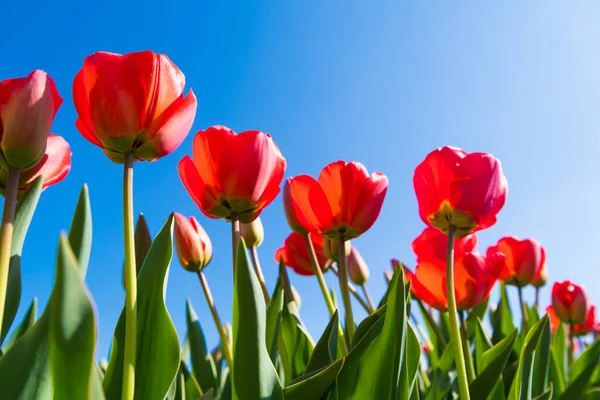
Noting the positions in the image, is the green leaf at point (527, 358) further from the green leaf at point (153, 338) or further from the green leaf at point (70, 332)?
the green leaf at point (70, 332)

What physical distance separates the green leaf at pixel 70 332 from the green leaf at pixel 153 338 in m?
0.15

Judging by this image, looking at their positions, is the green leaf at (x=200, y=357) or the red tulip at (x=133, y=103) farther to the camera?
the green leaf at (x=200, y=357)

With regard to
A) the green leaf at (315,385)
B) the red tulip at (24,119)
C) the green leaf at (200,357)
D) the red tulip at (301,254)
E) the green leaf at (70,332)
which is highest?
the red tulip at (301,254)

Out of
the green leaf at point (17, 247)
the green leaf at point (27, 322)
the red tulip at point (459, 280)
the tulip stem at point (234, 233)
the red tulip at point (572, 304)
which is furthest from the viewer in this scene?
→ the red tulip at point (572, 304)

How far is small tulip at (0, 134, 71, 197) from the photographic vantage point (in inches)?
29.6

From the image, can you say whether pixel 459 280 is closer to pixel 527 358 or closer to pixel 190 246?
pixel 527 358

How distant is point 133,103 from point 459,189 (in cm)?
59

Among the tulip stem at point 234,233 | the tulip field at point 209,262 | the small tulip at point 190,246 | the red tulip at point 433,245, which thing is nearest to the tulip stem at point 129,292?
the tulip field at point 209,262

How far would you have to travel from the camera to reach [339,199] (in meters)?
1.02

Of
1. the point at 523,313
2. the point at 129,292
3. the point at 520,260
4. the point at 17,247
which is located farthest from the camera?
the point at 520,260

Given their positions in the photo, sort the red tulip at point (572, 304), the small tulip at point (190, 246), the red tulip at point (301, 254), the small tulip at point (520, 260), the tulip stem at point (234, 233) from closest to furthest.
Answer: the tulip stem at point (234, 233)
the small tulip at point (190, 246)
the red tulip at point (301, 254)
the small tulip at point (520, 260)
the red tulip at point (572, 304)

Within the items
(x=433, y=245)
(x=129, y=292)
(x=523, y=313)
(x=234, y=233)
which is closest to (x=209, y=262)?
(x=234, y=233)

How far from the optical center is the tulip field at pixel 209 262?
0.51 metres

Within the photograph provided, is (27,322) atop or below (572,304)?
below
